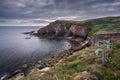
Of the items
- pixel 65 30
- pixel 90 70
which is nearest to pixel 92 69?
pixel 90 70

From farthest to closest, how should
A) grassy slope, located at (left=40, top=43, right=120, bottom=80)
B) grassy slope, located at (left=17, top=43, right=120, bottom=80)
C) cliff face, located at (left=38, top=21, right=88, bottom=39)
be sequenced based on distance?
cliff face, located at (left=38, top=21, right=88, bottom=39), grassy slope, located at (left=40, top=43, right=120, bottom=80), grassy slope, located at (left=17, top=43, right=120, bottom=80)

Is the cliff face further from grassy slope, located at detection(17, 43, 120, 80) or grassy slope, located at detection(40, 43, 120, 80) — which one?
grassy slope, located at detection(17, 43, 120, 80)

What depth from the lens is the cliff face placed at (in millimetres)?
105406

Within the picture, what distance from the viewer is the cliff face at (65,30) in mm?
105406

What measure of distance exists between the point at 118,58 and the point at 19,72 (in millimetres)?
29106

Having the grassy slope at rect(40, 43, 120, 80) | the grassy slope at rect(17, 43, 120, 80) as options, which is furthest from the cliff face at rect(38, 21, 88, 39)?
the grassy slope at rect(17, 43, 120, 80)

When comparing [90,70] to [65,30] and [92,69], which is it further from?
[65,30]

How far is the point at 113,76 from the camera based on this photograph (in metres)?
23.7

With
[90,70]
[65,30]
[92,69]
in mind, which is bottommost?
[65,30]

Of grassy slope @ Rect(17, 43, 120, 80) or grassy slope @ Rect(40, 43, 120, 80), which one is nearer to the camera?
grassy slope @ Rect(17, 43, 120, 80)

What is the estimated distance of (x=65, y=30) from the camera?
Result: 125312 millimetres

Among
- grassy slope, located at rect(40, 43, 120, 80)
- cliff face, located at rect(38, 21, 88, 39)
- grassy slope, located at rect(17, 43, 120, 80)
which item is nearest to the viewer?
grassy slope, located at rect(17, 43, 120, 80)

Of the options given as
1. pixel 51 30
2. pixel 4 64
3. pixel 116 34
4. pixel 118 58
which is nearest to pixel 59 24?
pixel 51 30

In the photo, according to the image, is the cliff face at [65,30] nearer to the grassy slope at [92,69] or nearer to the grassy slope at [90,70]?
the grassy slope at [92,69]
